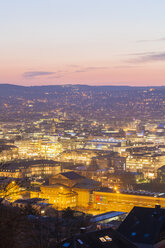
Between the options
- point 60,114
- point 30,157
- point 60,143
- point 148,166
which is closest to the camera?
point 148,166

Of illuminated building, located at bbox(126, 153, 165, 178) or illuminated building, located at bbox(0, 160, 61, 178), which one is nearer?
illuminated building, located at bbox(0, 160, 61, 178)

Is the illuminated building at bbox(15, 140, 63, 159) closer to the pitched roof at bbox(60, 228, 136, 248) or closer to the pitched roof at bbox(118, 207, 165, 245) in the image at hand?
the pitched roof at bbox(118, 207, 165, 245)

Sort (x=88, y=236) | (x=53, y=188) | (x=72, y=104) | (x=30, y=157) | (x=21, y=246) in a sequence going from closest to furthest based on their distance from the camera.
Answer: (x=21, y=246)
(x=88, y=236)
(x=53, y=188)
(x=30, y=157)
(x=72, y=104)

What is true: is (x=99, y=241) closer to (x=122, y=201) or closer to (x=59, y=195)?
(x=122, y=201)

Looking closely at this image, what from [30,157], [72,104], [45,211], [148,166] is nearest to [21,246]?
[45,211]

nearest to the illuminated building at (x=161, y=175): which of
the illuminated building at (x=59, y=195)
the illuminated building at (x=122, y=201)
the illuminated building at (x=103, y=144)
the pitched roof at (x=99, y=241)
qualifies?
the illuminated building at (x=122, y=201)

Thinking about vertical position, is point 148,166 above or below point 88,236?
below

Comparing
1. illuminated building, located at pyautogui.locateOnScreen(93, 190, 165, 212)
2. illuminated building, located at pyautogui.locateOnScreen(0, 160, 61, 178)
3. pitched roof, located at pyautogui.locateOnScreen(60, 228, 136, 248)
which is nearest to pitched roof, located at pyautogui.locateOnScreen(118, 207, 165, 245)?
pitched roof, located at pyautogui.locateOnScreen(60, 228, 136, 248)

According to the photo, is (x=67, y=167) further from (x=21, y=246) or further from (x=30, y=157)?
(x=21, y=246)

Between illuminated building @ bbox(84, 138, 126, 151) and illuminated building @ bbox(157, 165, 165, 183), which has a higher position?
illuminated building @ bbox(157, 165, 165, 183)
